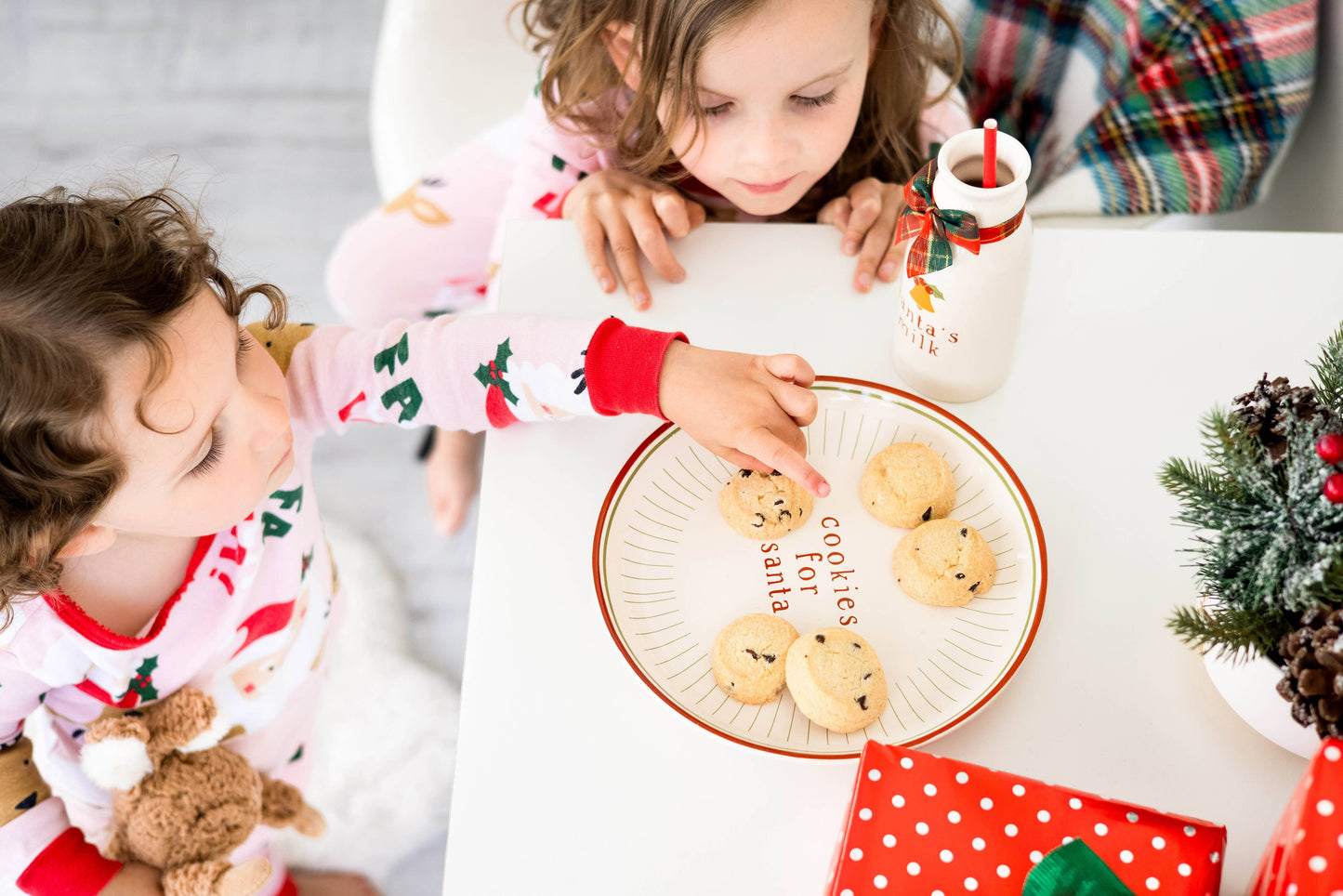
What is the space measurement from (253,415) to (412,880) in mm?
841

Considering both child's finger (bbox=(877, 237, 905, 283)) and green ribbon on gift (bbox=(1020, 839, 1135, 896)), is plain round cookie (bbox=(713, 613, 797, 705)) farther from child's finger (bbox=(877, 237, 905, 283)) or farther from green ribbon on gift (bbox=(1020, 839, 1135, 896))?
child's finger (bbox=(877, 237, 905, 283))

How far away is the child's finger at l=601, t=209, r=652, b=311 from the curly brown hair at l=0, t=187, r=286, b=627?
0.33m

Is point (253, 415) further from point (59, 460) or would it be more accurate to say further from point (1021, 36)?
point (1021, 36)

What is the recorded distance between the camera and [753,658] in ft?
2.16

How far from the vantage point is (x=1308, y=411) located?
0.54 metres

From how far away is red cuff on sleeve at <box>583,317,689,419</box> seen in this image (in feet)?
2.48

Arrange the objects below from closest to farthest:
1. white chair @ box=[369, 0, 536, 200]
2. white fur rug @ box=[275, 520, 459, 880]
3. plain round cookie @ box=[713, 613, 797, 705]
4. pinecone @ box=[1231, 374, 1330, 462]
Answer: pinecone @ box=[1231, 374, 1330, 462] → plain round cookie @ box=[713, 613, 797, 705] → white chair @ box=[369, 0, 536, 200] → white fur rug @ box=[275, 520, 459, 880]

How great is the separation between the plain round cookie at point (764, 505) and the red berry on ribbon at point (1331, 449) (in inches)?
12.9

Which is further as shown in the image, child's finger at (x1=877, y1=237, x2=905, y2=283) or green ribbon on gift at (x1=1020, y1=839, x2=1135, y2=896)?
child's finger at (x1=877, y1=237, x2=905, y2=283)

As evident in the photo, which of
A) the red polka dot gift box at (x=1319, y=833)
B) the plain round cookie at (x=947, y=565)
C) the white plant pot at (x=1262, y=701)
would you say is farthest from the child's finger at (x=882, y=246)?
the red polka dot gift box at (x=1319, y=833)

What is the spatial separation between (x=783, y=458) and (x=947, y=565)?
136mm

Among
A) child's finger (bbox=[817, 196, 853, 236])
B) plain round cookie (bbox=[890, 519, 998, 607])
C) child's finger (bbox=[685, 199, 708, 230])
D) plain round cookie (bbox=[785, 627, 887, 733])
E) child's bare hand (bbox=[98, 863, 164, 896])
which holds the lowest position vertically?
child's bare hand (bbox=[98, 863, 164, 896])

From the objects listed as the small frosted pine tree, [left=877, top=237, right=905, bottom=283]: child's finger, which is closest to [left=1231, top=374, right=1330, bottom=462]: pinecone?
the small frosted pine tree

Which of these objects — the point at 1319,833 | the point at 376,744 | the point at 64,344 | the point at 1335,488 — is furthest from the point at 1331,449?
the point at 376,744
